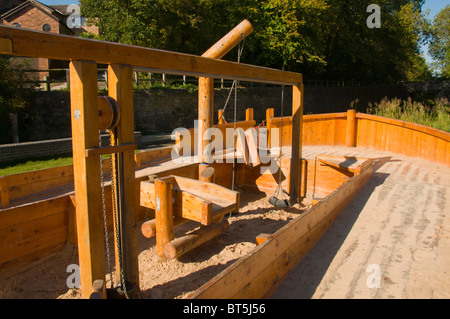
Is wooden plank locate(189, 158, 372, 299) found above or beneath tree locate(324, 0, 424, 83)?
beneath

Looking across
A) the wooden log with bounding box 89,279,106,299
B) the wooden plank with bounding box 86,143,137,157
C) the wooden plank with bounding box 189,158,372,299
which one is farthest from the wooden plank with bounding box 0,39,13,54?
the wooden plank with bounding box 189,158,372,299

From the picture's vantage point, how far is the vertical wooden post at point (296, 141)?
7676 mm

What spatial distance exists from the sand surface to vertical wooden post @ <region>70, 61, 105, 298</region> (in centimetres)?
118

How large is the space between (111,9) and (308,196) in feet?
69.1

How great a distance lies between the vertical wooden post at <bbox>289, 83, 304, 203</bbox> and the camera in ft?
25.2

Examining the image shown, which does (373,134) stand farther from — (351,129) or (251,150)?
(251,150)

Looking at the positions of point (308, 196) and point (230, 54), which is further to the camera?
point (230, 54)

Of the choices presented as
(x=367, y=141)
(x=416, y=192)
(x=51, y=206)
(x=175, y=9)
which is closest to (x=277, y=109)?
(x=175, y=9)

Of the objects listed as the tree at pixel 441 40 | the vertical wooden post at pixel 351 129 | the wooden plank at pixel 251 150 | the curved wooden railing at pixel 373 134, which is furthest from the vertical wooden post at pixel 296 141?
the tree at pixel 441 40

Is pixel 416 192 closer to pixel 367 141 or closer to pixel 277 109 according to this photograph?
pixel 367 141

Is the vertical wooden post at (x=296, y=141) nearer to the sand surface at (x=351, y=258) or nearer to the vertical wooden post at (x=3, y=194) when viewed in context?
the sand surface at (x=351, y=258)

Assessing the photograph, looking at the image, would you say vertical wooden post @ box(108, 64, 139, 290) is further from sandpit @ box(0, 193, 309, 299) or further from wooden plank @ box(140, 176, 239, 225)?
wooden plank @ box(140, 176, 239, 225)

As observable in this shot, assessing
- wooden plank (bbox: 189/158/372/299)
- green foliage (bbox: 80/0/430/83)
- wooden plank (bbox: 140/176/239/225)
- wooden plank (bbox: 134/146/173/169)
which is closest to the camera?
wooden plank (bbox: 189/158/372/299)

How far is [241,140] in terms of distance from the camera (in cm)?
798
